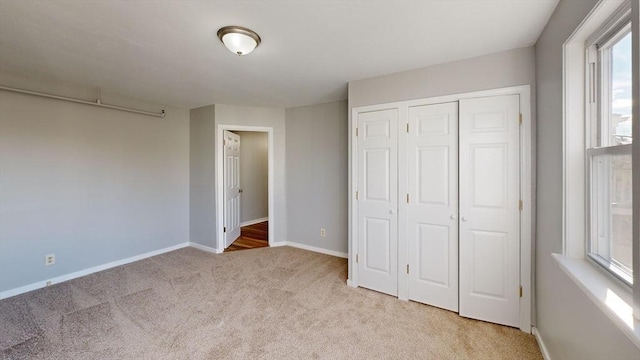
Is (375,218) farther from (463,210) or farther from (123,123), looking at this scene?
(123,123)

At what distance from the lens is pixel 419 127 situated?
2.44 meters

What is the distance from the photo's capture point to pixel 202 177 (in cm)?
405

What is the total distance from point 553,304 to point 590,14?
1664 mm

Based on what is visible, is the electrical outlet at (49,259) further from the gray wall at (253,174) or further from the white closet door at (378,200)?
the white closet door at (378,200)

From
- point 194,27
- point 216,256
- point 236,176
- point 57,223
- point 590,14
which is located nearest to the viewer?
point 590,14

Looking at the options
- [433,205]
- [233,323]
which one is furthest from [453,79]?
[233,323]

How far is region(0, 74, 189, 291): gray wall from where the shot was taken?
2.63 m

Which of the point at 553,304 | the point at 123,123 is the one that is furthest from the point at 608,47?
the point at 123,123

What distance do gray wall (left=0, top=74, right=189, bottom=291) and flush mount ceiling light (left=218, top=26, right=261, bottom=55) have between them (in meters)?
2.49

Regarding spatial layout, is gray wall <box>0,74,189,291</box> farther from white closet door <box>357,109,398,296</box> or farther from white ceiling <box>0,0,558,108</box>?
white closet door <box>357,109,398,296</box>

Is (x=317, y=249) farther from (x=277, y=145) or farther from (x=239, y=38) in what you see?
(x=239, y=38)

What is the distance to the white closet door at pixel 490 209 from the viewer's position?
2078 mm

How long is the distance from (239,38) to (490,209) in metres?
2.41

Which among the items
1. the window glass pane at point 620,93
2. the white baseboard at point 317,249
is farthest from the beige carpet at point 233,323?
the window glass pane at point 620,93
